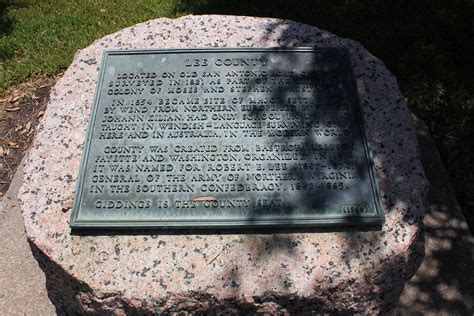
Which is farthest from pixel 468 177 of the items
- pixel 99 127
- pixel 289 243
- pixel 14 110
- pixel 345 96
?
pixel 14 110

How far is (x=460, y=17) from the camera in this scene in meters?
5.28

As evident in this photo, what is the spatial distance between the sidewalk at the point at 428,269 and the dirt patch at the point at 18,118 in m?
0.32

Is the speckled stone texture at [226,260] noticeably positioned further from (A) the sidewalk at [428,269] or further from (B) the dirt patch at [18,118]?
(B) the dirt patch at [18,118]

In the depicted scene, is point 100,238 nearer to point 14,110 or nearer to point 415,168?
point 415,168

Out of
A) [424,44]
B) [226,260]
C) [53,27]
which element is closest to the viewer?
[226,260]

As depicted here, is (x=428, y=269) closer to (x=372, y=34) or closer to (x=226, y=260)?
(x=226, y=260)

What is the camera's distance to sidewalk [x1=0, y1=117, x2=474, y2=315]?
3146 mm

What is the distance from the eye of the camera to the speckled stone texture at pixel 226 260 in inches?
90.4

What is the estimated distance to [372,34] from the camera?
506cm

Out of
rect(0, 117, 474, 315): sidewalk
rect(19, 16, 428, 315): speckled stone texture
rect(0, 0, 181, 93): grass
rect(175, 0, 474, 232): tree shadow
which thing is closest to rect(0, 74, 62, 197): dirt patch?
rect(0, 0, 181, 93): grass

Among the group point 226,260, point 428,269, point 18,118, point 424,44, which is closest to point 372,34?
point 424,44

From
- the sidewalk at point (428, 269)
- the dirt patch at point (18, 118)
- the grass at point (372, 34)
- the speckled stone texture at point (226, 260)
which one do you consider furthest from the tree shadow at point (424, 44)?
the dirt patch at point (18, 118)

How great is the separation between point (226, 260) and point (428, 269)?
1.85 meters

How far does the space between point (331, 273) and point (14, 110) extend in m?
3.65
